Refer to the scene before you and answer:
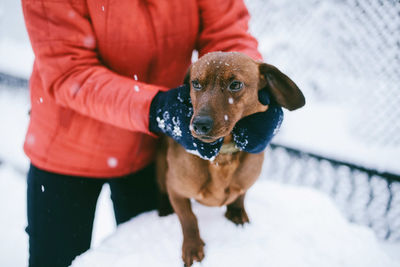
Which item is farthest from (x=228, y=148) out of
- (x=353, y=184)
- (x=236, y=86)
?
(x=353, y=184)

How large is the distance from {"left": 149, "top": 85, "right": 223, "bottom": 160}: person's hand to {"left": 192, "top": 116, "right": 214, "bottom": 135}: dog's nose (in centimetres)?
11

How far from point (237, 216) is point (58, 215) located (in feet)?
2.84

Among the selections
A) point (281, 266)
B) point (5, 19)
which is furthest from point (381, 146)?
point (5, 19)

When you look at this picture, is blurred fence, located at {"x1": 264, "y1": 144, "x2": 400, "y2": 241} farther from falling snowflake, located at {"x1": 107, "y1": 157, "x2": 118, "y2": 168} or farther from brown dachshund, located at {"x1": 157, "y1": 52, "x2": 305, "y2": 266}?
falling snowflake, located at {"x1": 107, "y1": 157, "x2": 118, "y2": 168}

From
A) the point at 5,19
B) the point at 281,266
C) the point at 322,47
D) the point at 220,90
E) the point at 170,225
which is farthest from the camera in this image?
the point at 5,19

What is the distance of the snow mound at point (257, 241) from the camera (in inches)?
44.0

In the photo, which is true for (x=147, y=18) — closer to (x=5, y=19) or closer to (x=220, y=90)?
(x=220, y=90)

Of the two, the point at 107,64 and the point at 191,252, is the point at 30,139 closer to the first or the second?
the point at 107,64

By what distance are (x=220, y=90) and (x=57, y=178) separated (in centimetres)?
81

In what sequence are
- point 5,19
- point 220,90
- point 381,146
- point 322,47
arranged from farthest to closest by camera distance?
1. point 5,19
2. point 322,47
3. point 381,146
4. point 220,90

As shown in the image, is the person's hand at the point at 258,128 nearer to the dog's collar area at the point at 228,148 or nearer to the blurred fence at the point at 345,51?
the dog's collar area at the point at 228,148

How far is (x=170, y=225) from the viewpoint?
1325 mm

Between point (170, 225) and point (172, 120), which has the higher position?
point (172, 120)

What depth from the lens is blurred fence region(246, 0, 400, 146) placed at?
2.62 m
